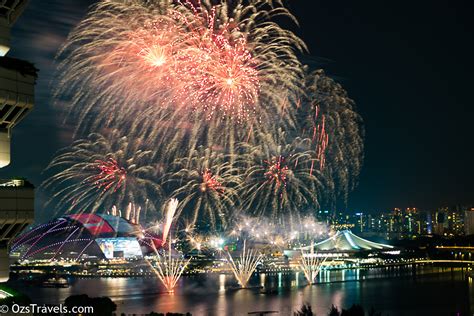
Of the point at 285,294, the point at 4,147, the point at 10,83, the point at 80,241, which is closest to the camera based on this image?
the point at 10,83

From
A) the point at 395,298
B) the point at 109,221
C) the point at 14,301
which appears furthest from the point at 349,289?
the point at 14,301

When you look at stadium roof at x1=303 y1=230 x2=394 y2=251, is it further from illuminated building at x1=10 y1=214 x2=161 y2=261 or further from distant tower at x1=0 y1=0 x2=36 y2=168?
distant tower at x1=0 y1=0 x2=36 y2=168

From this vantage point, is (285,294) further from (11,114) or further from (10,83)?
(10,83)

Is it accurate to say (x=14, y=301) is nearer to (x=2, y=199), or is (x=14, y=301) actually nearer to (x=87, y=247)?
(x=2, y=199)

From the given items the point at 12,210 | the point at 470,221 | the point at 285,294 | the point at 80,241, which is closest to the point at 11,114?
the point at 12,210

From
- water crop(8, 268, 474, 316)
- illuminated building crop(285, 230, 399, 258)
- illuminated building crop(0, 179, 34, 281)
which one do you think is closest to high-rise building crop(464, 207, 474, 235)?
illuminated building crop(285, 230, 399, 258)
